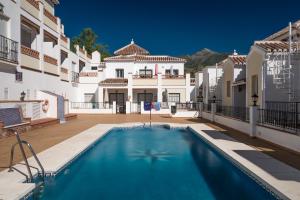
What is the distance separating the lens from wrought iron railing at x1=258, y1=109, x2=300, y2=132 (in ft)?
37.0

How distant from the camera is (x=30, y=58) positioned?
21250 millimetres

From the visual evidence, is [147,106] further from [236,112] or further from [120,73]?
[236,112]

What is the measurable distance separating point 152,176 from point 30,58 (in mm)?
16053

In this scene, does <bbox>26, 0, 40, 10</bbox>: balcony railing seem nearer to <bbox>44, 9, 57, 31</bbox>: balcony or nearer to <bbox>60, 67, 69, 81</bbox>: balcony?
<bbox>44, 9, 57, 31</bbox>: balcony

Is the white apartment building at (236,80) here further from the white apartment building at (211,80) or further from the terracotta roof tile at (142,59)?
the terracotta roof tile at (142,59)

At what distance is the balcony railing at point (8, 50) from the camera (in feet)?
56.3

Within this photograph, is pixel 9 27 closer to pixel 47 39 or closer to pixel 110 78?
pixel 47 39

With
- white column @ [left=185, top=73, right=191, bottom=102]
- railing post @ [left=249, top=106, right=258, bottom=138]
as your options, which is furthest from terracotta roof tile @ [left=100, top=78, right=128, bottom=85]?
railing post @ [left=249, top=106, right=258, bottom=138]

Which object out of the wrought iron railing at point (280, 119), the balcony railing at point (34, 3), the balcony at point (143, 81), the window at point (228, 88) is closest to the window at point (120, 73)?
the balcony at point (143, 81)

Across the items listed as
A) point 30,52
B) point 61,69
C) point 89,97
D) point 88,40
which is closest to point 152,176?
point 30,52

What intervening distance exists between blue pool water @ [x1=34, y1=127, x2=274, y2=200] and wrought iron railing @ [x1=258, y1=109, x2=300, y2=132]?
3139mm

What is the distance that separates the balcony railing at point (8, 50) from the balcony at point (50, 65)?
5.75m

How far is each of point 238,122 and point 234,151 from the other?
6734 millimetres

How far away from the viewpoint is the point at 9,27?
18266 millimetres
